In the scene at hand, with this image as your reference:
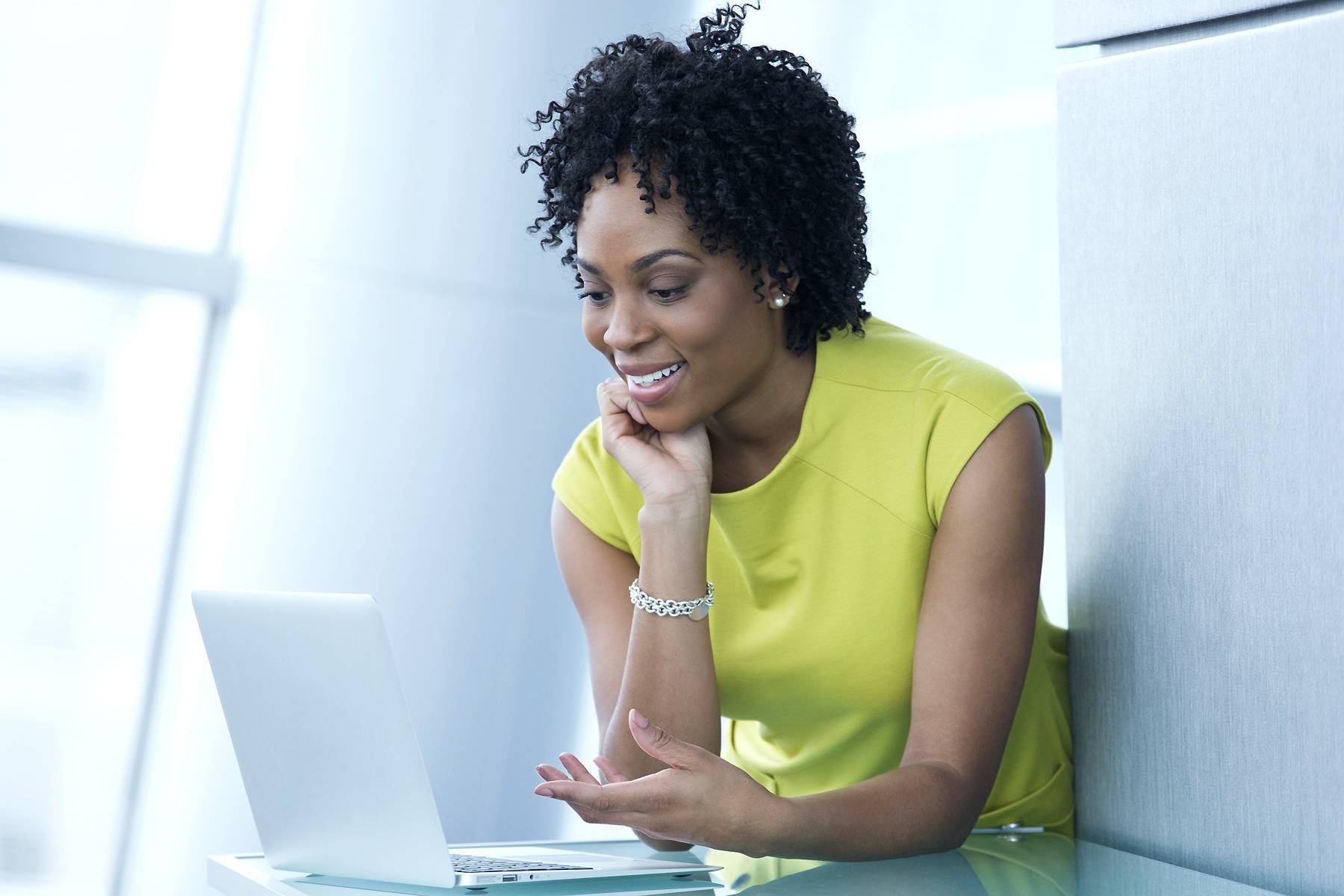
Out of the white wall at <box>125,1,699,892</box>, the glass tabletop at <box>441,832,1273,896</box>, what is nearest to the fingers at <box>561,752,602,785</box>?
the glass tabletop at <box>441,832,1273,896</box>

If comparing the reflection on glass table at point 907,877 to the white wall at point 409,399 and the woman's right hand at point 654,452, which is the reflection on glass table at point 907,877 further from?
the white wall at point 409,399

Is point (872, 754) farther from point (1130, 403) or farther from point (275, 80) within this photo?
point (275, 80)

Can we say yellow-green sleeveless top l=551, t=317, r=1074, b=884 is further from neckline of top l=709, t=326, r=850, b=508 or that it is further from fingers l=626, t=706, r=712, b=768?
fingers l=626, t=706, r=712, b=768

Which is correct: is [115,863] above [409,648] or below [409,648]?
below

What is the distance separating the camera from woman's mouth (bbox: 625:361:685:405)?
1550 mm

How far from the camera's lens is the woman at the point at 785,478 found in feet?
4.79

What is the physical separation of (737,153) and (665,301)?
179 millimetres

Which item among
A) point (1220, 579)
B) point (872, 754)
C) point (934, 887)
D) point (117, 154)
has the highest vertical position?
point (117, 154)

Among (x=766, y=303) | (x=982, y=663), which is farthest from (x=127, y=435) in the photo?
(x=982, y=663)

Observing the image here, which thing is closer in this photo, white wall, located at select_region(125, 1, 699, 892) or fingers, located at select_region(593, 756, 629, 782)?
fingers, located at select_region(593, 756, 629, 782)

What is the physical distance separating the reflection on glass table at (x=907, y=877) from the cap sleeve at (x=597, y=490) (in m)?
0.41

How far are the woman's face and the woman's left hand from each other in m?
0.48

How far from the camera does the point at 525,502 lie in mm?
3469

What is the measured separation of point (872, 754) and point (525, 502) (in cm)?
195
